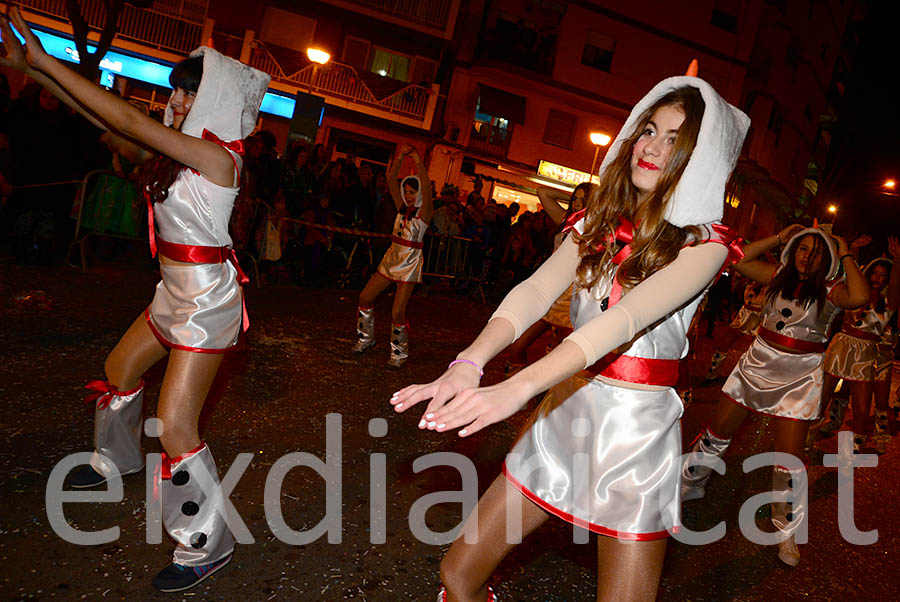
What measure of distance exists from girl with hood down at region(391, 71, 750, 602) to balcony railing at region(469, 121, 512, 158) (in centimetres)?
2242

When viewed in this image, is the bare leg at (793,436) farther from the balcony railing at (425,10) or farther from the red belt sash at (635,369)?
the balcony railing at (425,10)

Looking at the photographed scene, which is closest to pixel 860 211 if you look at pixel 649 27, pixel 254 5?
pixel 649 27

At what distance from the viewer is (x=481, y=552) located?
1978 millimetres

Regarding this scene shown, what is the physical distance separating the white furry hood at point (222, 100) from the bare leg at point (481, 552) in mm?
2011

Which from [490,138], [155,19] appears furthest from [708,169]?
[490,138]

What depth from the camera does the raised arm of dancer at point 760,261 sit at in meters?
4.13

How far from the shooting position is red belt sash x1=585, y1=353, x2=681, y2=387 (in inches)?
79.7

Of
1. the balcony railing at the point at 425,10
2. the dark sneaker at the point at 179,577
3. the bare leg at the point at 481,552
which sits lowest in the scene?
the dark sneaker at the point at 179,577

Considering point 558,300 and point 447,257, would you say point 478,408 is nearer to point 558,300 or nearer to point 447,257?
point 558,300

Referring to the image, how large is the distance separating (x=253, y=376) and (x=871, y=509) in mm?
5764

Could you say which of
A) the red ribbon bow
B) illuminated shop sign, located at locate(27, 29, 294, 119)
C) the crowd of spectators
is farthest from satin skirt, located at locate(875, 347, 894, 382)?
illuminated shop sign, located at locate(27, 29, 294, 119)

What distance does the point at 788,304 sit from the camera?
14.8ft

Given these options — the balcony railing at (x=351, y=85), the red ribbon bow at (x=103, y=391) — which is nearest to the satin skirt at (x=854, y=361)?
the red ribbon bow at (x=103, y=391)

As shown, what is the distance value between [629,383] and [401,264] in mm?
4765
